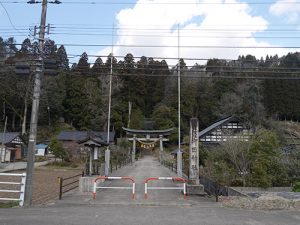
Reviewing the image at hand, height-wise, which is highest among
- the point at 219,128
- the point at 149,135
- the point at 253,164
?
the point at 149,135

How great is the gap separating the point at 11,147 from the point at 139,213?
1950 inches

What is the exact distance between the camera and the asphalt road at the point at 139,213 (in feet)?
32.3

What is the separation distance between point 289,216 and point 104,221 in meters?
6.09

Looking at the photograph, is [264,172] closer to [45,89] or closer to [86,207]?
[86,207]

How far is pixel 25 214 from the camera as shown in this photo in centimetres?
1084

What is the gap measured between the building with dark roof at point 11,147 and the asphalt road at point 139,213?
4091cm

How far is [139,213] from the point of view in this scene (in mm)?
11414

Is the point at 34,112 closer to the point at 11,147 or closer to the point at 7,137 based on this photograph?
the point at 7,137

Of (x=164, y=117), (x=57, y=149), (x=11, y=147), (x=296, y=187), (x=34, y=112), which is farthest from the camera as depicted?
(x=164, y=117)

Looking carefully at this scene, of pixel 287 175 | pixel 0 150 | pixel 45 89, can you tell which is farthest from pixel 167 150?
pixel 287 175

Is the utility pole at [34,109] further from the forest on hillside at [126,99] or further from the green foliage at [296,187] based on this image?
the forest on hillside at [126,99]

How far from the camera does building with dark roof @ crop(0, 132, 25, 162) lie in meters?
53.5

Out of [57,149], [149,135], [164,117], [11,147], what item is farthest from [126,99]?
[57,149]

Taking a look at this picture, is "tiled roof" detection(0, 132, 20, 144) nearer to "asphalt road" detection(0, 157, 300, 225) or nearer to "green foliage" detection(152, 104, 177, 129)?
"green foliage" detection(152, 104, 177, 129)
